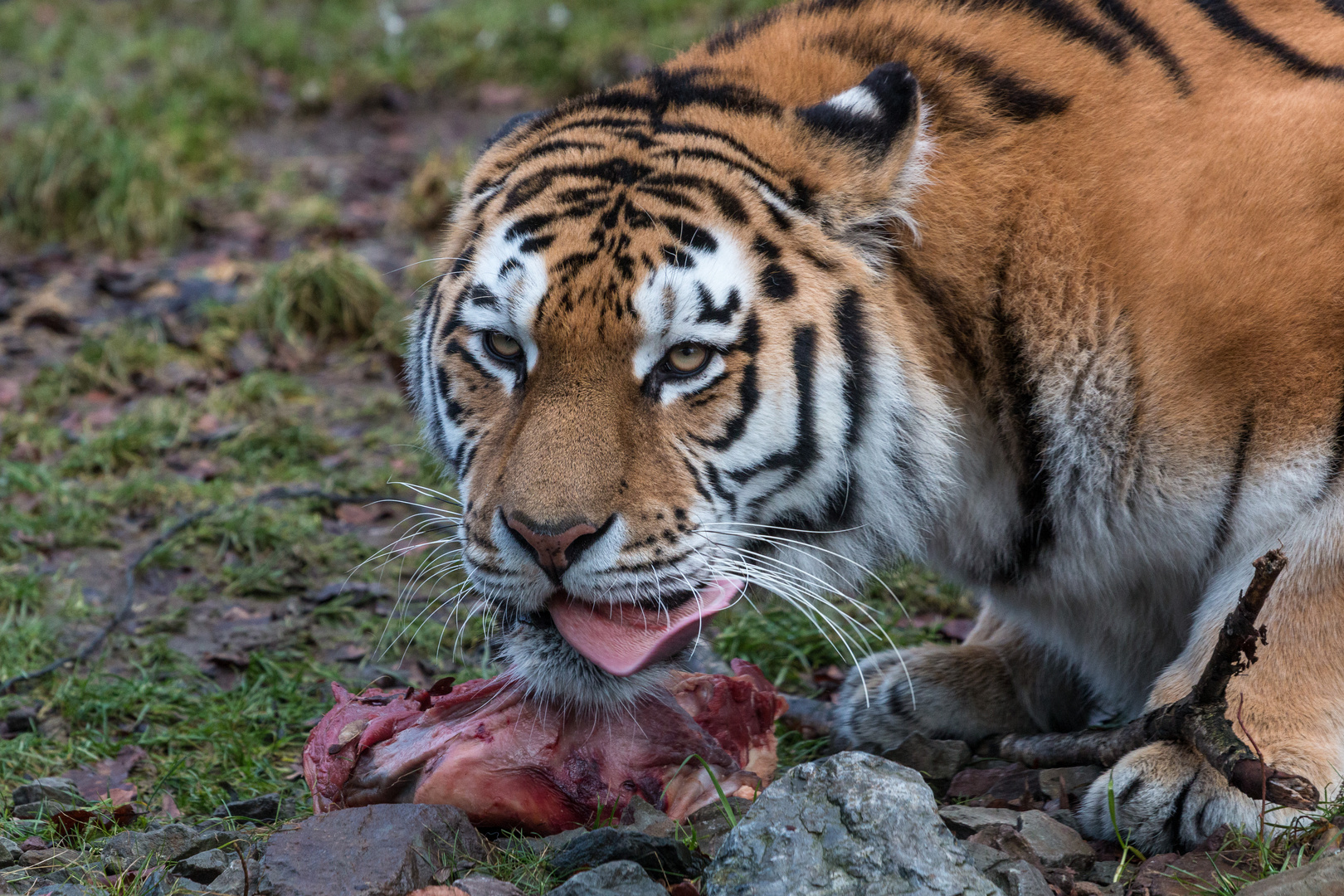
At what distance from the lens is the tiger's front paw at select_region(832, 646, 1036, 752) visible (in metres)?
3.62

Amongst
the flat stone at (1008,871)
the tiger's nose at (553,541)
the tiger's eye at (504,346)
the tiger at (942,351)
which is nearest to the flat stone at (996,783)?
the tiger at (942,351)

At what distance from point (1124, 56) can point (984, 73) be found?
0.32 metres

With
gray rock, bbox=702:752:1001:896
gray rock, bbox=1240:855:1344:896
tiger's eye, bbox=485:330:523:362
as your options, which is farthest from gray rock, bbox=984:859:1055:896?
tiger's eye, bbox=485:330:523:362

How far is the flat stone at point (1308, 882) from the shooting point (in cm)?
220

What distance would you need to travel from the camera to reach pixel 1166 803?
→ 2664 millimetres

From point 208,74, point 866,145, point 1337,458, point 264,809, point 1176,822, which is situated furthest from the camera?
point 208,74

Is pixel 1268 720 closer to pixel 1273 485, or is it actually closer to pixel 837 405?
pixel 1273 485

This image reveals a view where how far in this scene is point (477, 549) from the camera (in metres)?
2.76

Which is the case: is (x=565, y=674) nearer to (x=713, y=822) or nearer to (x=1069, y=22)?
(x=713, y=822)

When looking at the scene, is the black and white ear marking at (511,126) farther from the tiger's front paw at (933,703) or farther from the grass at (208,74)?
the grass at (208,74)

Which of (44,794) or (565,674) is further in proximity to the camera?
(44,794)

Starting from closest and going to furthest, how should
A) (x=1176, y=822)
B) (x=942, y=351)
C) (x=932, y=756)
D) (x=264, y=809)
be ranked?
(x=1176, y=822), (x=942, y=351), (x=264, y=809), (x=932, y=756)

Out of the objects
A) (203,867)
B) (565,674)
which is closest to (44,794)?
(203,867)

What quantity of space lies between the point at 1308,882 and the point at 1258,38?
1996mm
